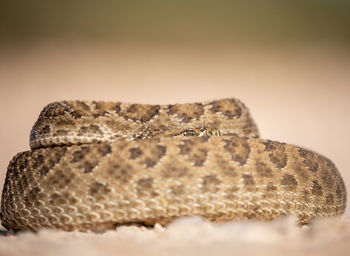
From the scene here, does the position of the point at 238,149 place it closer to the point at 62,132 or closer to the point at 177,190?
the point at 177,190

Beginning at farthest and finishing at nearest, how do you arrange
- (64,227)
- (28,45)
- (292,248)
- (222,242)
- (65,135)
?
(28,45) → (65,135) → (64,227) → (222,242) → (292,248)

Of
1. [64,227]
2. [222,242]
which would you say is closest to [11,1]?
[64,227]

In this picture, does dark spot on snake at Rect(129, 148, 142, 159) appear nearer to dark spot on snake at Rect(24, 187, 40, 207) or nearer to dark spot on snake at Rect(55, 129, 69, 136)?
dark spot on snake at Rect(24, 187, 40, 207)

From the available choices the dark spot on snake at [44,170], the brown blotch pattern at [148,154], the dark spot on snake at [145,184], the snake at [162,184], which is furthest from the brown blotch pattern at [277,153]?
the dark spot on snake at [44,170]

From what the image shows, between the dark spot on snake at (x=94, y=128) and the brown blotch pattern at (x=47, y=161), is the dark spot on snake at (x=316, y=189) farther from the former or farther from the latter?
the brown blotch pattern at (x=47, y=161)

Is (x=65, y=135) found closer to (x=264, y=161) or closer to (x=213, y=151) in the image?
(x=213, y=151)
